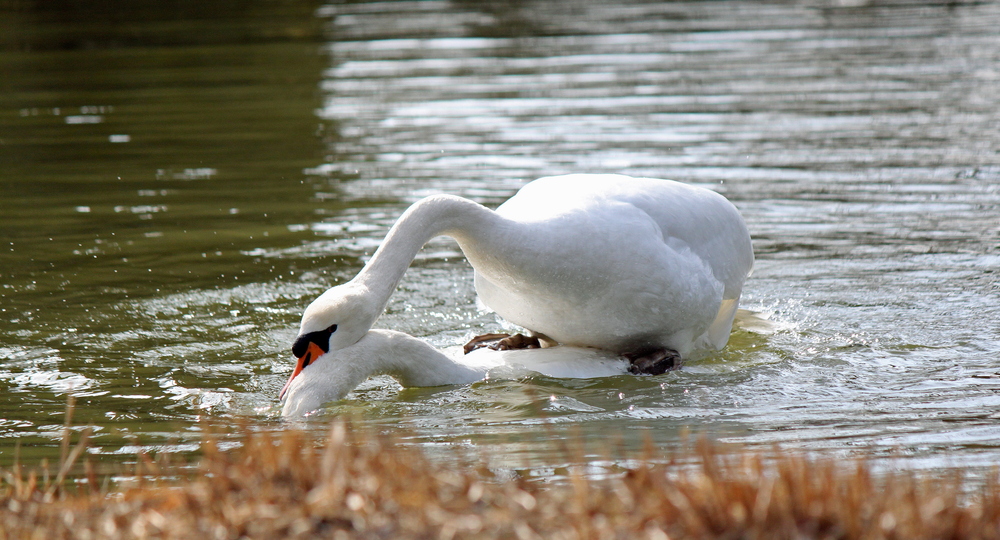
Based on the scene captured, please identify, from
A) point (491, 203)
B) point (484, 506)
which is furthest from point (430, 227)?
point (491, 203)

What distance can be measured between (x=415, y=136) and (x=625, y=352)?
25.5 ft

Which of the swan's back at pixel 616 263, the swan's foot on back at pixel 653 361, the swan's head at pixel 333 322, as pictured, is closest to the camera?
the swan's head at pixel 333 322

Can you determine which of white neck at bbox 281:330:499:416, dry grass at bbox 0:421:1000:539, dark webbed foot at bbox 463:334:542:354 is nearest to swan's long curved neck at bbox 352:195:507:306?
white neck at bbox 281:330:499:416

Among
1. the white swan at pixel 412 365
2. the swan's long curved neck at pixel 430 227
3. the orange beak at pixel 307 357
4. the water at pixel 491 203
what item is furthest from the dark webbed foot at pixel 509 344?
the orange beak at pixel 307 357

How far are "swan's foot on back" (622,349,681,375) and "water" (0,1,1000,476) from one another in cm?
6

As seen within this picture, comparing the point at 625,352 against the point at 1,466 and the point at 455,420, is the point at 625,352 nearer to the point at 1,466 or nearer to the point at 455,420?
the point at 455,420

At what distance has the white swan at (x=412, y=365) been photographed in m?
5.59

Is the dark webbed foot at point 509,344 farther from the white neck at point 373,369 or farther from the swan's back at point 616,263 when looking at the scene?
the white neck at point 373,369

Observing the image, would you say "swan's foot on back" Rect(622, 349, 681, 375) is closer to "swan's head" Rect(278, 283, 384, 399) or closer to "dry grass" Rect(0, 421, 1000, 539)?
"swan's head" Rect(278, 283, 384, 399)

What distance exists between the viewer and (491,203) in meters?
10.4

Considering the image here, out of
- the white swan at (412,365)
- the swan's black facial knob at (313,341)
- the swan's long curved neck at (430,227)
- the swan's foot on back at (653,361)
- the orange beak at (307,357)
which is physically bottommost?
the swan's foot on back at (653,361)

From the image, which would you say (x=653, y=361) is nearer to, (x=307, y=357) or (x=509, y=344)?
(x=509, y=344)

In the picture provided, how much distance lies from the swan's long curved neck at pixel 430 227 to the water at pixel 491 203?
74cm

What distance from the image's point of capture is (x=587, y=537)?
3178mm
